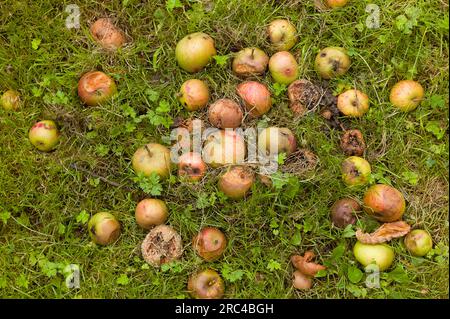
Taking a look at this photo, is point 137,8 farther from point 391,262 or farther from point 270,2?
point 391,262

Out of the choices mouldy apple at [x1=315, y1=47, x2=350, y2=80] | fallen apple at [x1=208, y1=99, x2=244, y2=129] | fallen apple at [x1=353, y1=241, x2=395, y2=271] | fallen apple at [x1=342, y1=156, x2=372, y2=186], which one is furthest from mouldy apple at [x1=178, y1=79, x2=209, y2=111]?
fallen apple at [x1=353, y1=241, x2=395, y2=271]

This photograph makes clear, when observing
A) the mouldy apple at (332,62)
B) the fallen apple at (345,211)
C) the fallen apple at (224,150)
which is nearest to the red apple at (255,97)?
the fallen apple at (224,150)

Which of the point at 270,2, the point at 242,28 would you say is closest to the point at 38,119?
the point at 242,28

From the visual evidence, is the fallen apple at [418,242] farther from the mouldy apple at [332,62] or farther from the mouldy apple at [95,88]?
the mouldy apple at [95,88]

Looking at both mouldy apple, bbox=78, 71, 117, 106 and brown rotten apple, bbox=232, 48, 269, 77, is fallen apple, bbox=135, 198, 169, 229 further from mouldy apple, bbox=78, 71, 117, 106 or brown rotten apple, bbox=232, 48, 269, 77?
brown rotten apple, bbox=232, 48, 269, 77

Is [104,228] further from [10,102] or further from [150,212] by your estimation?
[10,102]

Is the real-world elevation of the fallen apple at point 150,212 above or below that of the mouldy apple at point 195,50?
below

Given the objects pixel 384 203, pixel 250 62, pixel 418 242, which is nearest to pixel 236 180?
pixel 250 62
